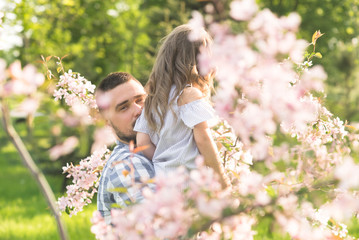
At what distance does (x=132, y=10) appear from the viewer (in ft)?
55.2

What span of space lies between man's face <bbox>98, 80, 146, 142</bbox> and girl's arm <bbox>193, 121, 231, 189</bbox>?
0.66 metres

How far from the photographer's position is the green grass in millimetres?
4848

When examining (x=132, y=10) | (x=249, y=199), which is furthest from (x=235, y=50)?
(x=132, y=10)

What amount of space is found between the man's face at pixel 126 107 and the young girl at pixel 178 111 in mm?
190

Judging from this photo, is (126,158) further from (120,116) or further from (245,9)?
(245,9)

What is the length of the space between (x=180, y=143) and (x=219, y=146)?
0.35 m

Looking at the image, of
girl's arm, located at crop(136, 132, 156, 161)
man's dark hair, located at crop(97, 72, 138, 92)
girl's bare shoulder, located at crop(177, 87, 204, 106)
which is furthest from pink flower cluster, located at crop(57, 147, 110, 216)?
girl's bare shoulder, located at crop(177, 87, 204, 106)

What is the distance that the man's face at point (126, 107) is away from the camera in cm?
257

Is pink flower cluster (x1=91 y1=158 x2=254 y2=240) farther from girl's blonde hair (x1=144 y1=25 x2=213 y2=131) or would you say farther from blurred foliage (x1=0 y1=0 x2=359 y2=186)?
blurred foliage (x1=0 y1=0 x2=359 y2=186)

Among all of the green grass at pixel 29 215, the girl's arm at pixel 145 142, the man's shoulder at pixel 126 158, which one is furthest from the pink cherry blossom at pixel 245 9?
the green grass at pixel 29 215

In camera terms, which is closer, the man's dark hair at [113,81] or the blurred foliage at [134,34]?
the man's dark hair at [113,81]

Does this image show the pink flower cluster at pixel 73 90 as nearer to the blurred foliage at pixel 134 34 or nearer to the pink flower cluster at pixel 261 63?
the pink flower cluster at pixel 261 63

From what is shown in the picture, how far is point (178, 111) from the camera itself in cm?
222

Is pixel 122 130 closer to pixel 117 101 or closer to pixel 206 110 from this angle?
pixel 117 101
